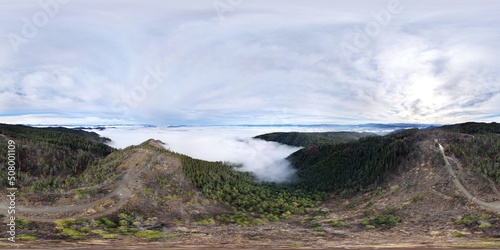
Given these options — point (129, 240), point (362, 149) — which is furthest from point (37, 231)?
point (362, 149)

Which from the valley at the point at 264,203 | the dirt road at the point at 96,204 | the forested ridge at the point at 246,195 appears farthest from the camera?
the forested ridge at the point at 246,195

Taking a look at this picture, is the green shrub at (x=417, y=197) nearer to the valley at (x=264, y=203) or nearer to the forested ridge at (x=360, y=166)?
the valley at (x=264, y=203)

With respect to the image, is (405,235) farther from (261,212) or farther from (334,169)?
(334,169)

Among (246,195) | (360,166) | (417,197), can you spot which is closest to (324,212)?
(417,197)

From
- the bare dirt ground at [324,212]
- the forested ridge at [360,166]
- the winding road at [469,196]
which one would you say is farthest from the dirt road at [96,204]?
the winding road at [469,196]

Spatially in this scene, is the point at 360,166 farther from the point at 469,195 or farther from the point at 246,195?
the point at 469,195

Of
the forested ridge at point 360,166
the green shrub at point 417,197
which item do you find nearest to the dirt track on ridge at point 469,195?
the green shrub at point 417,197

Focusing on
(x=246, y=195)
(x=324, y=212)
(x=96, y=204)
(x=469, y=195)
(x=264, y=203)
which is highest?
(x=469, y=195)

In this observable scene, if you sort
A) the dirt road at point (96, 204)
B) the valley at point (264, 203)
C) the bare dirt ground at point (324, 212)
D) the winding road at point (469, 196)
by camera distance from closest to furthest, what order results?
the bare dirt ground at point (324, 212), the valley at point (264, 203), the dirt road at point (96, 204), the winding road at point (469, 196)

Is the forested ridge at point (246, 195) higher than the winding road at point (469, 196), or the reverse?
the winding road at point (469, 196)

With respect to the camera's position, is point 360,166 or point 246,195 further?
point 360,166

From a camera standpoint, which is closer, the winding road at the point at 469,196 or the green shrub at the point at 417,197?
the winding road at the point at 469,196
